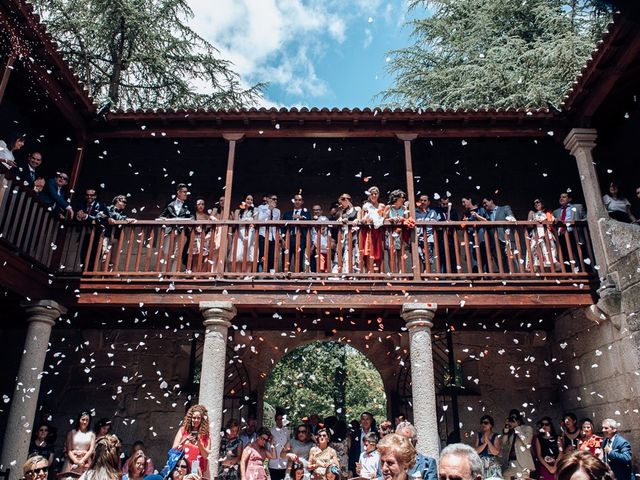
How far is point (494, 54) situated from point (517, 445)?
11.2 m

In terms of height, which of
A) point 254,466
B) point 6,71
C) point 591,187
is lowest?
point 254,466

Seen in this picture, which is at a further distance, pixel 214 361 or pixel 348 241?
pixel 348 241

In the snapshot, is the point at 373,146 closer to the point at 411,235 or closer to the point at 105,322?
the point at 411,235

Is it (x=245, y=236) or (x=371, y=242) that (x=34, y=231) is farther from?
(x=371, y=242)

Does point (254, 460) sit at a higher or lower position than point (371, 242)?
lower

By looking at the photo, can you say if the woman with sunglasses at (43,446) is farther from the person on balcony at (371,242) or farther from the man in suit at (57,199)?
the person on balcony at (371,242)

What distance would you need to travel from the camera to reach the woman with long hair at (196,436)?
17.6 feet

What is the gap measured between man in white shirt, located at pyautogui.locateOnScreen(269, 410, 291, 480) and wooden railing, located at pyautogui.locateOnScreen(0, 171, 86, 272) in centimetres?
385

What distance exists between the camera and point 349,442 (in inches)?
345

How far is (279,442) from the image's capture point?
810 centimetres

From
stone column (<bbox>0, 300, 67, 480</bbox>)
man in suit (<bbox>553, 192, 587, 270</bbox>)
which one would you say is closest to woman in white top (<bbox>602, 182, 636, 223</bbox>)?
man in suit (<bbox>553, 192, 587, 270</bbox>)

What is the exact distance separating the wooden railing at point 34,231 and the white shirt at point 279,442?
154 inches

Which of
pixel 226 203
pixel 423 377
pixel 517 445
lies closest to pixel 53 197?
pixel 226 203

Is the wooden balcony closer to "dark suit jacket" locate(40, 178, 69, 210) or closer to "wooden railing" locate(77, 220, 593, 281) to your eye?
"wooden railing" locate(77, 220, 593, 281)
